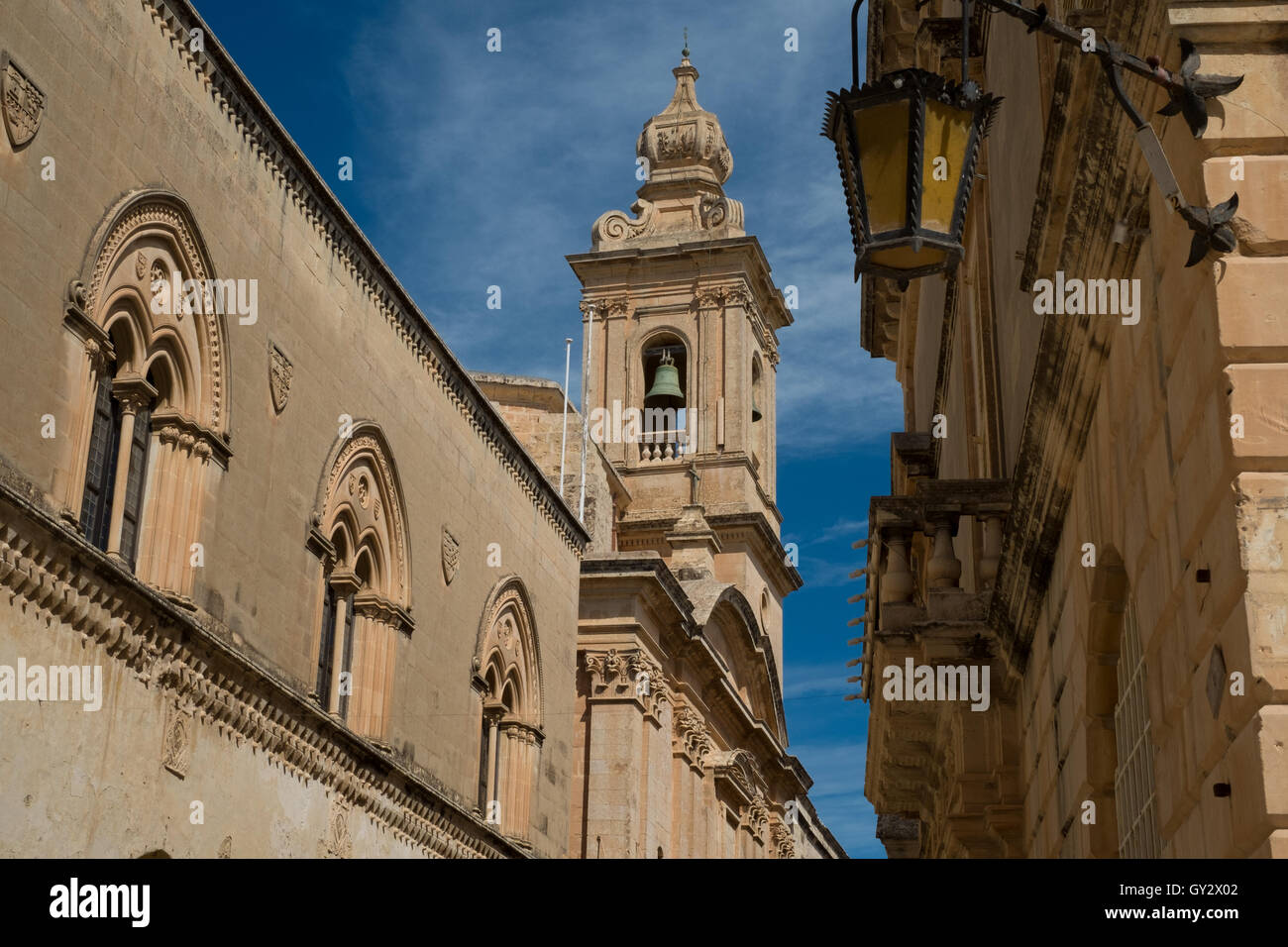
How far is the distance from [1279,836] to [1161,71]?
2.46 metres

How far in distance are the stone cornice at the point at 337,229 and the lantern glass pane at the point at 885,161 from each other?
8171 mm

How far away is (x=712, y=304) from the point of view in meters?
42.3

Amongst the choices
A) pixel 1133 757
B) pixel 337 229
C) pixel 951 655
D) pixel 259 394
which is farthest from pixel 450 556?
pixel 1133 757

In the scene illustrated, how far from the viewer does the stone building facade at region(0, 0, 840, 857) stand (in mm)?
11000

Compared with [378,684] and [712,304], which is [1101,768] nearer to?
[378,684]

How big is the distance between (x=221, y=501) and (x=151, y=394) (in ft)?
4.06

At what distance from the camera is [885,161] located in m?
6.27

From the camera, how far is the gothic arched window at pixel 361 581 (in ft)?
54.0

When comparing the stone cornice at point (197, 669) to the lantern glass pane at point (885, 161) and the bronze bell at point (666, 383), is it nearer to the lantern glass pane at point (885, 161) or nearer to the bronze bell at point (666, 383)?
the lantern glass pane at point (885, 161)

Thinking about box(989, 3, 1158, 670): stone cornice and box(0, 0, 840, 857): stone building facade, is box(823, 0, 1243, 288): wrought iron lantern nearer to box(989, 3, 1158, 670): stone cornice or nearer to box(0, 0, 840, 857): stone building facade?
box(989, 3, 1158, 670): stone cornice

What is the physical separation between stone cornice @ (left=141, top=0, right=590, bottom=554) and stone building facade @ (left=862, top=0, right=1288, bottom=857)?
6.15 m

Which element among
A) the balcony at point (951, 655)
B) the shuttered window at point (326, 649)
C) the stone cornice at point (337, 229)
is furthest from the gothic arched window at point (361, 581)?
the balcony at point (951, 655)

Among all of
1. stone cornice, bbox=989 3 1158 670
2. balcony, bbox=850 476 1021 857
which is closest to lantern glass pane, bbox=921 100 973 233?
stone cornice, bbox=989 3 1158 670
